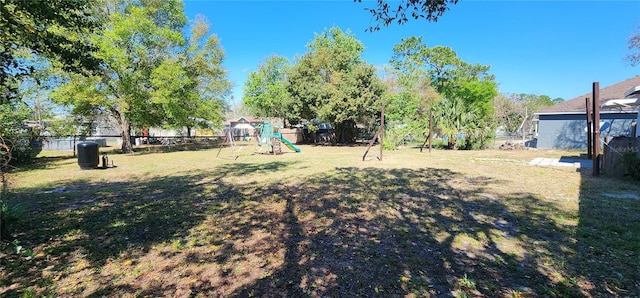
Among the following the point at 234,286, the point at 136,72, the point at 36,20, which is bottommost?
the point at 234,286

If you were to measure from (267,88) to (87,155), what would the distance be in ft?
79.9

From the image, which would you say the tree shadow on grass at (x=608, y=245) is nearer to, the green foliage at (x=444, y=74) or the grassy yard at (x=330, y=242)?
the grassy yard at (x=330, y=242)

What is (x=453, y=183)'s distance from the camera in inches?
283

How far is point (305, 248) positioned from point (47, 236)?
11.2 ft

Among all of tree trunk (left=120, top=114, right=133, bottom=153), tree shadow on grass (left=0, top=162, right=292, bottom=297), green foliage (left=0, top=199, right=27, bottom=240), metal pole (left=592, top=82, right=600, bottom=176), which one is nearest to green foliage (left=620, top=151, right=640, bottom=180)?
metal pole (left=592, top=82, right=600, bottom=176)

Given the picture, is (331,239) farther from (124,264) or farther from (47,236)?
(47,236)

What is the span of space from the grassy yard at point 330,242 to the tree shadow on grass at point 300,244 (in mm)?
18

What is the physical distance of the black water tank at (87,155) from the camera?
33.5ft

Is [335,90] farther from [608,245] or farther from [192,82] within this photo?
[608,245]

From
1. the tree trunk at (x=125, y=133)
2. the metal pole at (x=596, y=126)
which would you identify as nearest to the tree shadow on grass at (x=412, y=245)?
the metal pole at (x=596, y=126)

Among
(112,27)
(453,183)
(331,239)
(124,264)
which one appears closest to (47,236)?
(124,264)

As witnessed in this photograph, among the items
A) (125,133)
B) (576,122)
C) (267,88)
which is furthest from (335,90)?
(576,122)

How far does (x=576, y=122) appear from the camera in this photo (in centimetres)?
1795

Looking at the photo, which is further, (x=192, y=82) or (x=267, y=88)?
(x=267, y=88)
